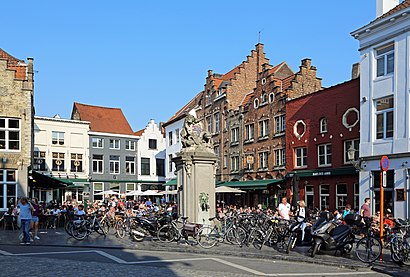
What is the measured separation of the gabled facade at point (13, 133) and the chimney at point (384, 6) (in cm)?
1941

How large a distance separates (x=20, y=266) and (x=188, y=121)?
8343 millimetres

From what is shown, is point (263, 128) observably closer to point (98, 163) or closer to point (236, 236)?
point (236, 236)

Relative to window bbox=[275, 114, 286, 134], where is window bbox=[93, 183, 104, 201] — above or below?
below

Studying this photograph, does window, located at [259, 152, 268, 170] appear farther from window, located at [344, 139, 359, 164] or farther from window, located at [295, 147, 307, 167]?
window, located at [344, 139, 359, 164]

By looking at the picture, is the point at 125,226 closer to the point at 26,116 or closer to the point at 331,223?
the point at 331,223

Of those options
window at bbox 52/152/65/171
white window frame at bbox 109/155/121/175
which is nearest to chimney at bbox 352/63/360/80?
white window frame at bbox 109/155/121/175

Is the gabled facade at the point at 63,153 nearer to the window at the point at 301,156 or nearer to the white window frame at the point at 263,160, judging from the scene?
the white window frame at the point at 263,160

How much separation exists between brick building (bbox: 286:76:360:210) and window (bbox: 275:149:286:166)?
2.71 ft

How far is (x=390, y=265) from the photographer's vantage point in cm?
1216

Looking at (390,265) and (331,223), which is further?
(331,223)

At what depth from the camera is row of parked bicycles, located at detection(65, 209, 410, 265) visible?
12.8 meters

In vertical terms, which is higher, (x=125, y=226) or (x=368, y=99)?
(x=368, y=99)

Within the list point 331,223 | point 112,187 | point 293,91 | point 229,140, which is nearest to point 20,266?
point 331,223

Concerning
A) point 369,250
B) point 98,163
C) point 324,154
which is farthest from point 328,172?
point 98,163
